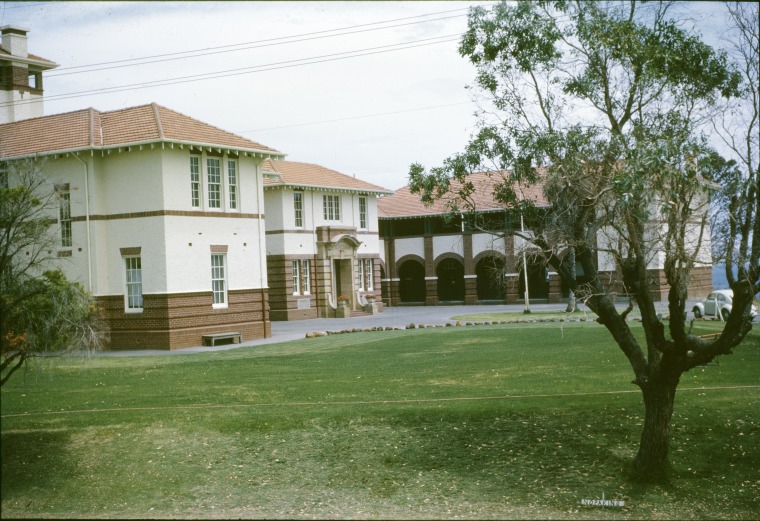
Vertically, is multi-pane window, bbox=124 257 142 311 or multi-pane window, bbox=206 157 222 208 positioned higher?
multi-pane window, bbox=206 157 222 208

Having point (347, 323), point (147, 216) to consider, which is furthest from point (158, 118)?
point (347, 323)

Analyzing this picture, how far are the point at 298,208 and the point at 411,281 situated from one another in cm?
1563

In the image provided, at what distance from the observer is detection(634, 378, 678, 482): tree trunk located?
12.5m

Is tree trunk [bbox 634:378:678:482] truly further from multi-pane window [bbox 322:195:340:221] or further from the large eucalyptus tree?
multi-pane window [bbox 322:195:340:221]

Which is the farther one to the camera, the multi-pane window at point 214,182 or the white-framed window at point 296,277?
the white-framed window at point 296,277

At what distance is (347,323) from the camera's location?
40.1m

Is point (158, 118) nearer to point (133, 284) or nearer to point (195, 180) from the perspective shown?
point (195, 180)

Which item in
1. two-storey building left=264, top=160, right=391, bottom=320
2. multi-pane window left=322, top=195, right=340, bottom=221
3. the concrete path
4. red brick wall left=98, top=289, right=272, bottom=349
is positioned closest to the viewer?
the concrete path

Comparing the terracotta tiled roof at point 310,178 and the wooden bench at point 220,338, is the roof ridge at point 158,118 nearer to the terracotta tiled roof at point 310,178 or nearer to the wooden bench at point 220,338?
the wooden bench at point 220,338

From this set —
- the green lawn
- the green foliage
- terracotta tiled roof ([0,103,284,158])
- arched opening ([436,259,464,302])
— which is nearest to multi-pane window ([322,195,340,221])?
arched opening ([436,259,464,302])

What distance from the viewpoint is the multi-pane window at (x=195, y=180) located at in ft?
98.3

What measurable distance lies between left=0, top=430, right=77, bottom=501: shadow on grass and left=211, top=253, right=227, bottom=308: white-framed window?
15.8 m

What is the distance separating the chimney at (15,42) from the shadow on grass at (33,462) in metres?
25.3

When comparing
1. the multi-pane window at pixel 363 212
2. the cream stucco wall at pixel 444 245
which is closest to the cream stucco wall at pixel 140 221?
the multi-pane window at pixel 363 212
